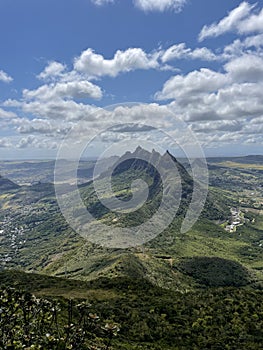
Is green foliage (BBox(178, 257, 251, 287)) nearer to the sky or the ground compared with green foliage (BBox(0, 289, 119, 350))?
nearer to the ground

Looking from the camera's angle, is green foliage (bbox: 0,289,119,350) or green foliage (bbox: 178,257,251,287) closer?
green foliage (bbox: 0,289,119,350)

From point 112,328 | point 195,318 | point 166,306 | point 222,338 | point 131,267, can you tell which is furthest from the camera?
point 131,267

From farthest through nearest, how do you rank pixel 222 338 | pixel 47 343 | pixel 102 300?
pixel 102 300
pixel 222 338
pixel 47 343

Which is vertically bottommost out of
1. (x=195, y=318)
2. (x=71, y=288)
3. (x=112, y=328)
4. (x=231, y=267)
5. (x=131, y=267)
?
(x=231, y=267)

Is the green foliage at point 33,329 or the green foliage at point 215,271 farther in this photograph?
the green foliage at point 215,271

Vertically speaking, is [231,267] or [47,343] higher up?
[47,343]

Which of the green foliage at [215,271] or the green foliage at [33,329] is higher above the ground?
the green foliage at [33,329]

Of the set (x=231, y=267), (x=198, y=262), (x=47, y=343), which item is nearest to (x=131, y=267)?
(x=198, y=262)

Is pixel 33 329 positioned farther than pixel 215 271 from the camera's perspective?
No

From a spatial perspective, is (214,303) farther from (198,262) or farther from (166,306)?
(198,262)

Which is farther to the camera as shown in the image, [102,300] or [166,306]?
[102,300]

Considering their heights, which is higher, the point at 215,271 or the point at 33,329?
the point at 33,329
